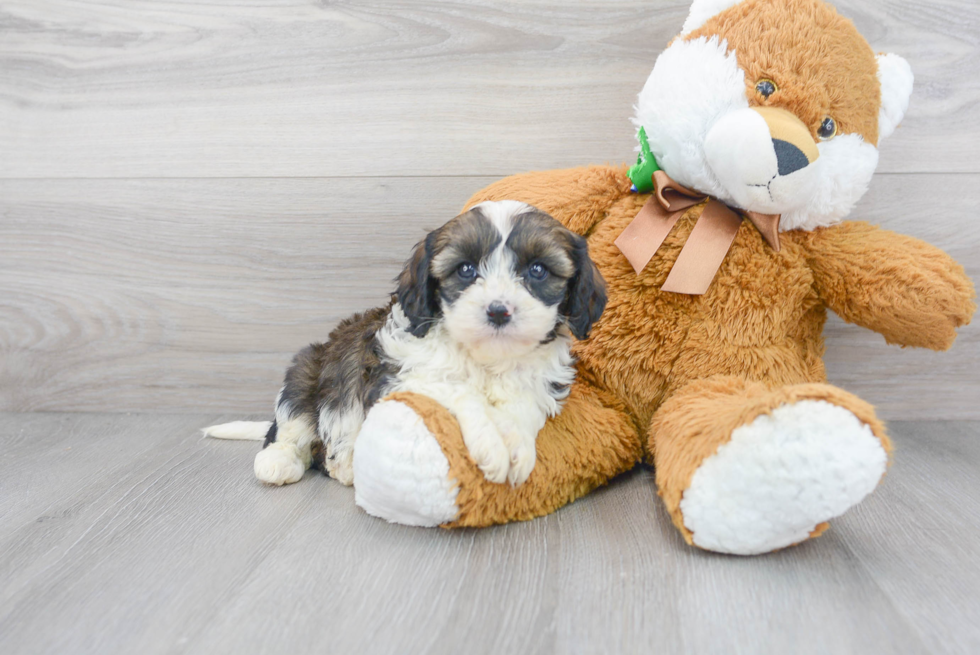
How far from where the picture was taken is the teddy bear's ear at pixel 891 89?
148 centimetres

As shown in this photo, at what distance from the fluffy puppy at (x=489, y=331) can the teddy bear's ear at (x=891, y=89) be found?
0.74 metres

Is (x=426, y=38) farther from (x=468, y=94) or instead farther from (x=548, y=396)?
(x=548, y=396)

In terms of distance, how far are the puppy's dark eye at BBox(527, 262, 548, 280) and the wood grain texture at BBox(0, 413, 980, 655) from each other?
48 cm

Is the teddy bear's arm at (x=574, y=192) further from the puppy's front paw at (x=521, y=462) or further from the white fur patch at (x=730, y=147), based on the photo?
the puppy's front paw at (x=521, y=462)

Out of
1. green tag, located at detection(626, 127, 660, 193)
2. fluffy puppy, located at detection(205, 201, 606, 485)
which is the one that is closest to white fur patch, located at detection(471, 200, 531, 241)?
fluffy puppy, located at detection(205, 201, 606, 485)

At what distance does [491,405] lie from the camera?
1347 millimetres

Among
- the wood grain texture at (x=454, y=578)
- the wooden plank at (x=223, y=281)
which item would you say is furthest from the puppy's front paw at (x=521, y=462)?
the wooden plank at (x=223, y=281)

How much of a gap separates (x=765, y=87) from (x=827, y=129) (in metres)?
0.16

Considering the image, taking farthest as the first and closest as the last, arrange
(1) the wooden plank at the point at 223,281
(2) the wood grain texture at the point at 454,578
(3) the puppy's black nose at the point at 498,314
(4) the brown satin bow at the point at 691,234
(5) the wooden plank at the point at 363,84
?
(1) the wooden plank at the point at 223,281
(5) the wooden plank at the point at 363,84
(4) the brown satin bow at the point at 691,234
(3) the puppy's black nose at the point at 498,314
(2) the wood grain texture at the point at 454,578

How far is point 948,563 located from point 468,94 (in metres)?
1.54

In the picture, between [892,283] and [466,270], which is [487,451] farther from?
[892,283]

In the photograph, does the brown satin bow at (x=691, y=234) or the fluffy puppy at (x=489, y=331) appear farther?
the brown satin bow at (x=691, y=234)

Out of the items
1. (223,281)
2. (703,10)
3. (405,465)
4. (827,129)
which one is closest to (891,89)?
(827,129)

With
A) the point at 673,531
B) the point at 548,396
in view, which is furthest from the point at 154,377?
the point at 673,531
